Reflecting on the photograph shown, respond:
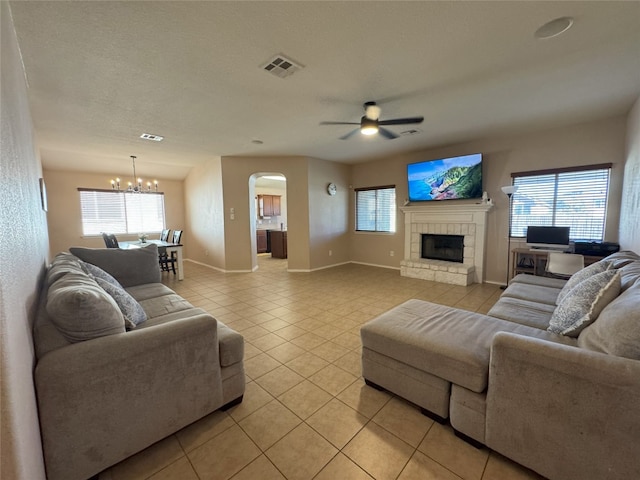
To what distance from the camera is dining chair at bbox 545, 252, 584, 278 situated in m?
3.21

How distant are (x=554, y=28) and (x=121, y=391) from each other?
3.52 metres

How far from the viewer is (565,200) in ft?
13.6

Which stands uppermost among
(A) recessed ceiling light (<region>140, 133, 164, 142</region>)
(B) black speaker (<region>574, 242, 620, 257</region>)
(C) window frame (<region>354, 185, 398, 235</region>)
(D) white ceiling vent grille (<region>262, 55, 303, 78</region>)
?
(A) recessed ceiling light (<region>140, 133, 164, 142</region>)

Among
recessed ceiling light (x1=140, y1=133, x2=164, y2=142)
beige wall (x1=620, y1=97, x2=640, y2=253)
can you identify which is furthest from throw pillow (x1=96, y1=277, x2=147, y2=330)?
beige wall (x1=620, y1=97, x2=640, y2=253)

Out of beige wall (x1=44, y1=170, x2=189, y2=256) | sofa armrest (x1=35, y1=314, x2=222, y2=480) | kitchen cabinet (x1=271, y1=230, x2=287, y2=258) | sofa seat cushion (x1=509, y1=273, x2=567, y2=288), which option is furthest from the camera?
kitchen cabinet (x1=271, y1=230, x2=287, y2=258)

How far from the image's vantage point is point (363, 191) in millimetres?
6809

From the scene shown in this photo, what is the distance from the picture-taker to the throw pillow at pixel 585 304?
158 cm

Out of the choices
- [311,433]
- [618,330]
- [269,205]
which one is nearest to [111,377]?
[311,433]

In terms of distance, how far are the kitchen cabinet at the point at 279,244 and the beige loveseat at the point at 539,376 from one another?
6.11 m

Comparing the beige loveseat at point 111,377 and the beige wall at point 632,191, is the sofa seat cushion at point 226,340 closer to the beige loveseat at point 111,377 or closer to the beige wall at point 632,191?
the beige loveseat at point 111,377

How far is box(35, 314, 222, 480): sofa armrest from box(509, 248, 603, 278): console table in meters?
4.53

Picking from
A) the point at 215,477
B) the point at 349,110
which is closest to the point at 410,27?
the point at 349,110

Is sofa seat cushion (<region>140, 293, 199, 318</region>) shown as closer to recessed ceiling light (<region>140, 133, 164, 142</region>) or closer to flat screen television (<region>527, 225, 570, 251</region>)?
recessed ceiling light (<region>140, 133, 164, 142</region>)

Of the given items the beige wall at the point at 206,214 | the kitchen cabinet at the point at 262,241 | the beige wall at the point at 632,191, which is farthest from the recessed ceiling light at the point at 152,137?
the beige wall at the point at 632,191
